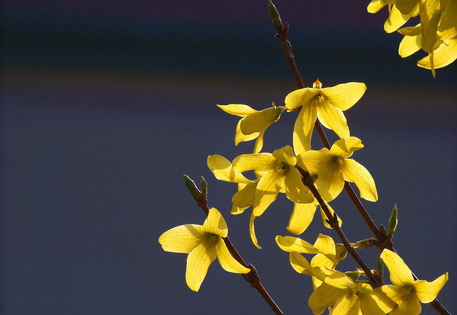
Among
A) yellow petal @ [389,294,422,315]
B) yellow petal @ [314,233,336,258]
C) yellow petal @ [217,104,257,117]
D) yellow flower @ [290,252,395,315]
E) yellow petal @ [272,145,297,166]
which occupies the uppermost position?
yellow petal @ [217,104,257,117]

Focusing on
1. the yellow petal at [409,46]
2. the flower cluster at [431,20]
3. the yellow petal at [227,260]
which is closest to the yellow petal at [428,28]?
the flower cluster at [431,20]

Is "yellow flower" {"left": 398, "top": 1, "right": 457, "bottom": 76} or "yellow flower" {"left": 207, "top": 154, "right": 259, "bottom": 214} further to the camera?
"yellow flower" {"left": 207, "top": 154, "right": 259, "bottom": 214}

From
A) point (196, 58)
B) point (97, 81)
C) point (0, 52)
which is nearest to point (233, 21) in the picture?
point (196, 58)

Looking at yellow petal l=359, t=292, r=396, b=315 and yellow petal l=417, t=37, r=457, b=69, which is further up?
yellow petal l=417, t=37, r=457, b=69

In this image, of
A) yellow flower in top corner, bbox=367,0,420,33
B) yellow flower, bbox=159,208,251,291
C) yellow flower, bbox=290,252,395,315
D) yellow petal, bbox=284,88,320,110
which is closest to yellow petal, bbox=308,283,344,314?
yellow flower, bbox=290,252,395,315

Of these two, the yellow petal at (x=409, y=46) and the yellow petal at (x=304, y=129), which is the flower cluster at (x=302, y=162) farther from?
the yellow petal at (x=409, y=46)

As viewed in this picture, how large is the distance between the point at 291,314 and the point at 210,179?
0.97m

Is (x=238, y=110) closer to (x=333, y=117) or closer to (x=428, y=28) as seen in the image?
(x=333, y=117)

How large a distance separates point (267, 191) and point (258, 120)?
0.28 feet

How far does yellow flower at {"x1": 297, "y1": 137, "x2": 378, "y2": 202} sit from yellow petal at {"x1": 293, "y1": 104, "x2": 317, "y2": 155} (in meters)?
0.03

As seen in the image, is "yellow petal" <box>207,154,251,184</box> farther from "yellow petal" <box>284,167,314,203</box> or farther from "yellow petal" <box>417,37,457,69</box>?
"yellow petal" <box>417,37,457,69</box>

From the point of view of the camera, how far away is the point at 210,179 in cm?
312

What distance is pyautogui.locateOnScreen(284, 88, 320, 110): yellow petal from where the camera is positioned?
0.54m

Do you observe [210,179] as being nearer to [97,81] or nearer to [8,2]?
[97,81]
